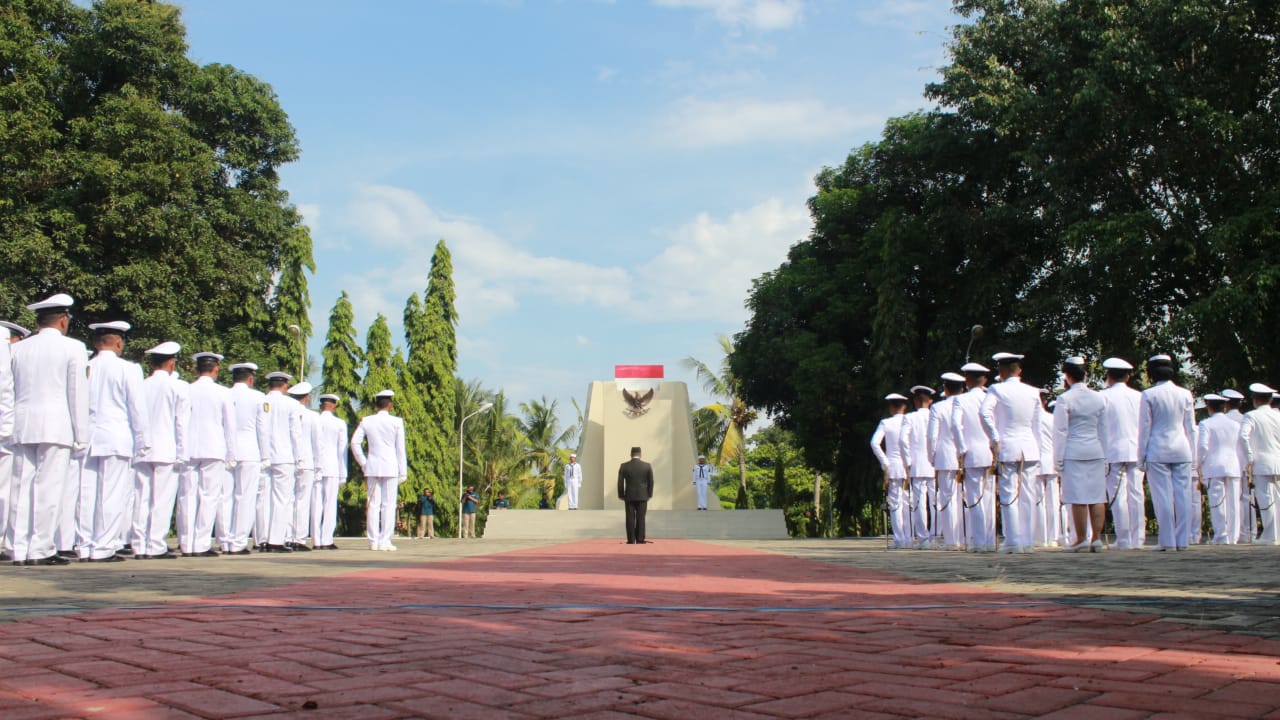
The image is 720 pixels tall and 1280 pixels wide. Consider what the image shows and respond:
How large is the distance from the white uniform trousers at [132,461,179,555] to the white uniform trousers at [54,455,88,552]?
0.75m

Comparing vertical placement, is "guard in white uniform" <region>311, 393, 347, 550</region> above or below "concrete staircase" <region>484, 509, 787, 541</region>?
above

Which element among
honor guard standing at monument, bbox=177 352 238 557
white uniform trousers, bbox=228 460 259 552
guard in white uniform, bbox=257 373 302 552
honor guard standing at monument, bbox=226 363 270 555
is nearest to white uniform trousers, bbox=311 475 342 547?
guard in white uniform, bbox=257 373 302 552

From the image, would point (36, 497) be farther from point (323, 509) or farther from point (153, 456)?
point (323, 509)

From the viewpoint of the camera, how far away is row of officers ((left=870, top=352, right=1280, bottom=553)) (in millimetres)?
A: 11250

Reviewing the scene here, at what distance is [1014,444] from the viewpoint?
Result: 11539 mm

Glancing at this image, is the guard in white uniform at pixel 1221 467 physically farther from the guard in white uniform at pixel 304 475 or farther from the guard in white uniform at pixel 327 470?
the guard in white uniform at pixel 304 475

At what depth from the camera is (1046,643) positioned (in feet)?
12.6

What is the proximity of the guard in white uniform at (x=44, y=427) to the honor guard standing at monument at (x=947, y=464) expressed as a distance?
9594 millimetres

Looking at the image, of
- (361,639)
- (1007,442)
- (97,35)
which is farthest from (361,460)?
(97,35)

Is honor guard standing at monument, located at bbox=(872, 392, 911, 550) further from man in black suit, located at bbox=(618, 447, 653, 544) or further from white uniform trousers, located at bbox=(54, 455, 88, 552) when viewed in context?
white uniform trousers, located at bbox=(54, 455, 88, 552)

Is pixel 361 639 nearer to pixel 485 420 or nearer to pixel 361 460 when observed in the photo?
pixel 361 460

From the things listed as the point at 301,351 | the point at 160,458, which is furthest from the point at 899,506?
the point at 301,351

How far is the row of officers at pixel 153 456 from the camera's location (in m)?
9.11

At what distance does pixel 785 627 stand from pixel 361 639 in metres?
1.79
